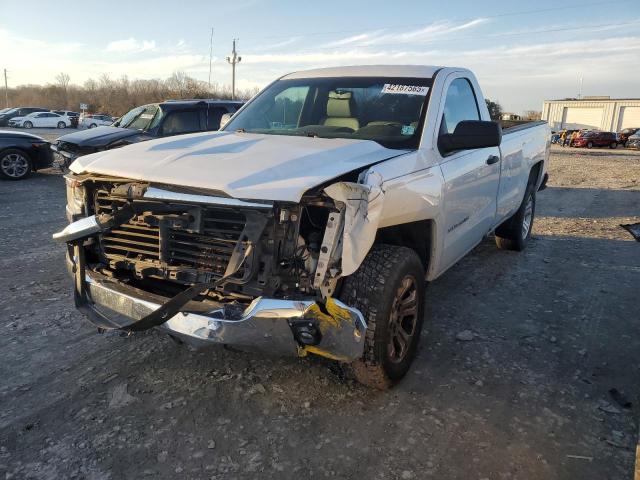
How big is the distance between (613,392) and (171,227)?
2.84 m

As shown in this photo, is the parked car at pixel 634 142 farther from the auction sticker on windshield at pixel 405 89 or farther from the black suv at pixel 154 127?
the auction sticker on windshield at pixel 405 89

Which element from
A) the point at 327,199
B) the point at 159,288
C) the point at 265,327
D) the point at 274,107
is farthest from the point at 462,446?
the point at 274,107

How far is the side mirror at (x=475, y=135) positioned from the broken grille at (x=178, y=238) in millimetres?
1710

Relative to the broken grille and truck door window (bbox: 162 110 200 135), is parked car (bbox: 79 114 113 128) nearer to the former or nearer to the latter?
truck door window (bbox: 162 110 200 135)

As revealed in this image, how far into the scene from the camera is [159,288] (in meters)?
3.14

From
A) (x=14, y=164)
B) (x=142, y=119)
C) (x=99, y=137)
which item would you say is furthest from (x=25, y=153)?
(x=142, y=119)

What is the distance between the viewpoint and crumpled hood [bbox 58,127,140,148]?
1007 cm

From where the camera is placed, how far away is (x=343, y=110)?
13.9ft

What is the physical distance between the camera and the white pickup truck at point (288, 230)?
2621 millimetres

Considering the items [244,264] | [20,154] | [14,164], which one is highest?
[244,264]

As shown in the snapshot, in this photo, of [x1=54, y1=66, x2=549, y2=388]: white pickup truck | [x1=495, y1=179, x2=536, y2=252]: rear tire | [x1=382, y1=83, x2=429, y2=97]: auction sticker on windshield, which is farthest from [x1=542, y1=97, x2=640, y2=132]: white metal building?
[x1=54, y1=66, x2=549, y2=388]: white pickup truck

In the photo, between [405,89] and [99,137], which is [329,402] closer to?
[405,89]

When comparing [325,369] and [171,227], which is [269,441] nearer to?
[325,369]

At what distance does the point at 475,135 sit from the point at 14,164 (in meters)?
11.3
